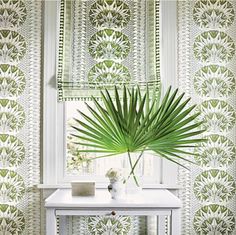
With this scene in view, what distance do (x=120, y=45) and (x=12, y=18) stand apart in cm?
84

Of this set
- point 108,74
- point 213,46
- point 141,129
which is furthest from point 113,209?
point 213,46

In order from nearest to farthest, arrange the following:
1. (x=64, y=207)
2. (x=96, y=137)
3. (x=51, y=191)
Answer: (x=64, y=207)
(x=96, y=137)
(x=51, y=191)

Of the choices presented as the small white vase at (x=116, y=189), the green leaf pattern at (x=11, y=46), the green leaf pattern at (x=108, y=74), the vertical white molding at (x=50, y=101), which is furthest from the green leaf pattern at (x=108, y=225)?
the green leaf pattern at (x=11, y=46)

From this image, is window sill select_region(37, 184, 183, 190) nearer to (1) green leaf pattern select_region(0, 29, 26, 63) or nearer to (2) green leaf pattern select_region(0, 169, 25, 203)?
(2) green leaf pattern select_region(0, 169, 25, 203)

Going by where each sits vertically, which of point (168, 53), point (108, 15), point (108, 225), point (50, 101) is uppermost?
point (108, 15)

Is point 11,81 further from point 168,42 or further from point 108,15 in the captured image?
point 168,42

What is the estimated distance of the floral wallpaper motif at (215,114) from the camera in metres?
3.31

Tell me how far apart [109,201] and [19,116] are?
101 centimetres

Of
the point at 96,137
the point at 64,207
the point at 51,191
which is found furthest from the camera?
the point at 51,191

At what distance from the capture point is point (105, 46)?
131 inches

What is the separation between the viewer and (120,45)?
132 inches

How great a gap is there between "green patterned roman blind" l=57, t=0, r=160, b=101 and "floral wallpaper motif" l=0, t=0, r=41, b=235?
8.8 inches

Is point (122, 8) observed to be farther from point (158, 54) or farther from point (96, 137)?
point (96, 137)

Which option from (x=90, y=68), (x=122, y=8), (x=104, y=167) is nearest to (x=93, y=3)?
(x=122, y=8)
